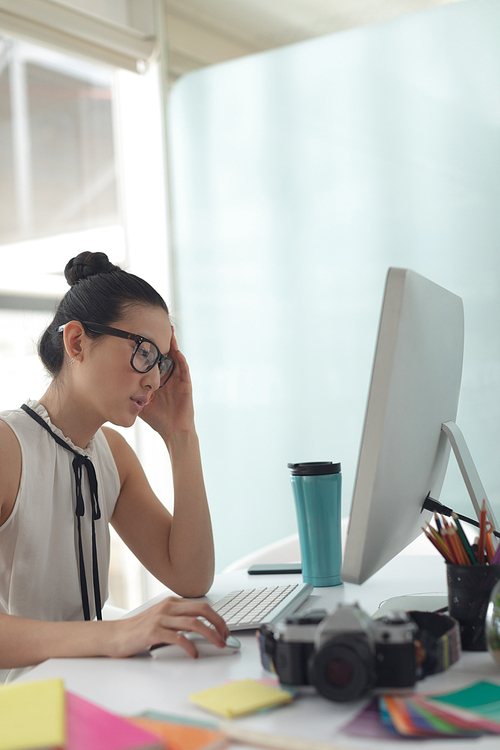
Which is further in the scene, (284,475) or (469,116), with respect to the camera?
(284,475)

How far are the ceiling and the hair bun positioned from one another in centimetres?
177

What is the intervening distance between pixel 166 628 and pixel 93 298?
74 centimetres

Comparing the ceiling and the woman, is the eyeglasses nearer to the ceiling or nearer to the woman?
the woman

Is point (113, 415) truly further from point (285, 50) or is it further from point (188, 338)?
point (285, 50)

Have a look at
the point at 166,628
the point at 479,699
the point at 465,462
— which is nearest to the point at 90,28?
the point at 465,462

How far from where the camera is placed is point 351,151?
8.14 feet

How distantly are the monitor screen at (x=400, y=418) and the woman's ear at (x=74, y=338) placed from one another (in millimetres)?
732

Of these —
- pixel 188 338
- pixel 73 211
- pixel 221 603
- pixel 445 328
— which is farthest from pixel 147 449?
pixel 445 328

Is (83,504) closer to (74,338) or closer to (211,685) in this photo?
(74,338)

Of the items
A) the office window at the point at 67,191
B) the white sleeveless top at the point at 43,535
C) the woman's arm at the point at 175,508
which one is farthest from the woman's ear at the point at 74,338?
the office window at the point at 67,191

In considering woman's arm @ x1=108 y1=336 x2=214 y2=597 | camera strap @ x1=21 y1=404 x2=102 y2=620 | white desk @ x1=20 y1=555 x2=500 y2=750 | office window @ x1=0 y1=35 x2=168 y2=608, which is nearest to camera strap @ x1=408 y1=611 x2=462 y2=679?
white desk @ x1=20 y1=555 x2=500 y2=750

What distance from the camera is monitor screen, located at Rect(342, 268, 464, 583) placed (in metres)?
0.75

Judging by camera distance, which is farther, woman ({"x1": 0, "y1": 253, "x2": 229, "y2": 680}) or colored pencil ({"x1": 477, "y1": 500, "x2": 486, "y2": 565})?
woman ({"x1": 0, "y1": 253, "x2": 229, "y2": 680})

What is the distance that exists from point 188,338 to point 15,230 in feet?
2.73
